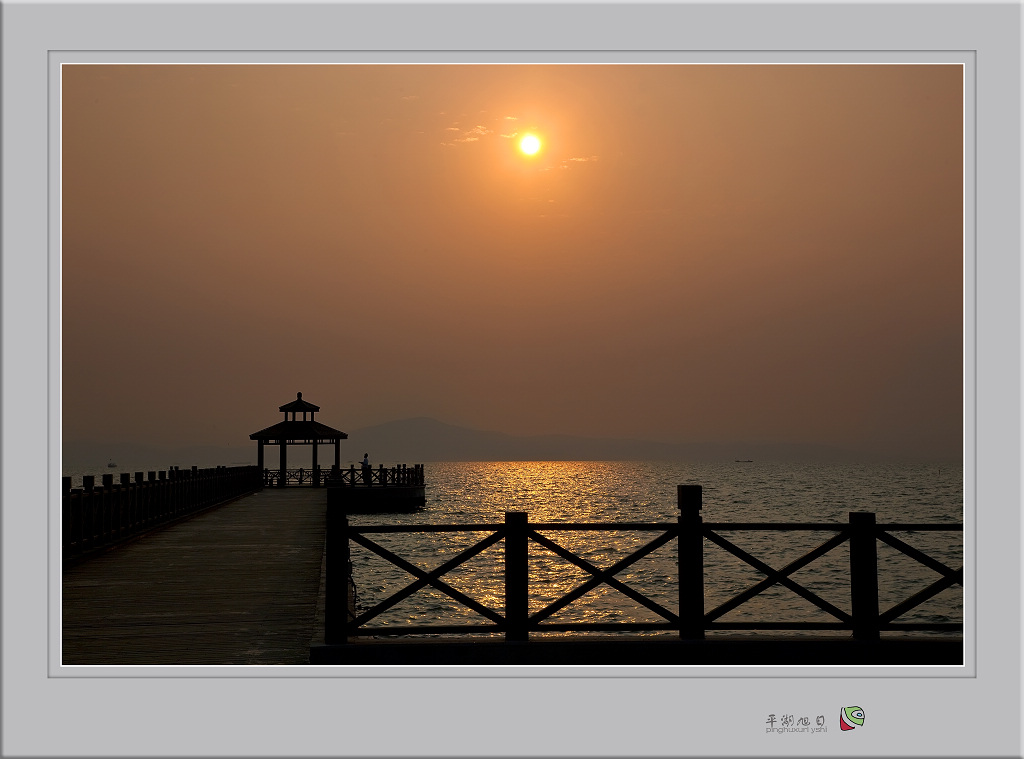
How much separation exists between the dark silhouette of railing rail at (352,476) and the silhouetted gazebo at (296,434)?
381mm

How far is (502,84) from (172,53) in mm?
2540

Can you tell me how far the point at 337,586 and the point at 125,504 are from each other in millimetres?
10949

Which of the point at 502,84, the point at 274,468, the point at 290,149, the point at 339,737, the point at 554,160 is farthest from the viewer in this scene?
the point at 274,468

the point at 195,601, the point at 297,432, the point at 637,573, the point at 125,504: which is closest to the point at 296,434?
the point at 297,432

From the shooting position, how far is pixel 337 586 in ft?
20.4

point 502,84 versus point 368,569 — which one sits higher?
point 502,84

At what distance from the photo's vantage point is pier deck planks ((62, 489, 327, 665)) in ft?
22.7

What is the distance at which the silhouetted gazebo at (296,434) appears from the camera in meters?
41.5

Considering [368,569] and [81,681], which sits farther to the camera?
[368,569]

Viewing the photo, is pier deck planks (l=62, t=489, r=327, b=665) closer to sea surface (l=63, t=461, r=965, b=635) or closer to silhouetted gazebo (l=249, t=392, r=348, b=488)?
sea surface (l=63, t=461, r=965, b=635)

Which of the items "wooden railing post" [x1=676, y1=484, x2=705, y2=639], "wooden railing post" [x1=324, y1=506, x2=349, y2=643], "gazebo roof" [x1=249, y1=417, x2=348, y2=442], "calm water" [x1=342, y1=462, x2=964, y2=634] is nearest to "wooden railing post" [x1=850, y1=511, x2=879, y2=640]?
"wooden railing post" [x1=676, y1=484, x2=705, y2=639]
